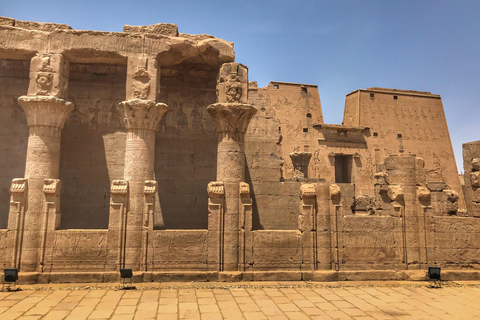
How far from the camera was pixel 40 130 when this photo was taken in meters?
8.35

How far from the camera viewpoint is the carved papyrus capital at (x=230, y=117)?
8.65 metres

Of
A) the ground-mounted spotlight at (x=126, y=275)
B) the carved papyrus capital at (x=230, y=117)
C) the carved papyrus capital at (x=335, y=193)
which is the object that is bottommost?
the ground-mounted spotlight at (x=126, y=275)

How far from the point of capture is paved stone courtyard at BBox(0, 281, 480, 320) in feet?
19.0

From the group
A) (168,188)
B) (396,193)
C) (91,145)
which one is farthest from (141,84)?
(396,193)

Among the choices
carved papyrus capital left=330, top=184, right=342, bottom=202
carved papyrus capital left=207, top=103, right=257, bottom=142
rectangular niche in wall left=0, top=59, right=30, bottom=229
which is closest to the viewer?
carved papyrus capital left=330, top=184, right=342, bottom=202

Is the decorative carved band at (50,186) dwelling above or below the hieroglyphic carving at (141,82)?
below

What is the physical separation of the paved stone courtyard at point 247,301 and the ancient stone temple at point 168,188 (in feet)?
1.77

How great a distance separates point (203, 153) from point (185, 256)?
12.3 ft

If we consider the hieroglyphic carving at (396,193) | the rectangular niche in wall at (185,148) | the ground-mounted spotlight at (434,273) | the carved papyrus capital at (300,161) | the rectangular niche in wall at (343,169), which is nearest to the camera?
the ground-mounted spotlight at (434,273)

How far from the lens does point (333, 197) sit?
8.45m

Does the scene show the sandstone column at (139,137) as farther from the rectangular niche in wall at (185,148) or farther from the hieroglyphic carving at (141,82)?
the rectangular niche in wall at (185,148)

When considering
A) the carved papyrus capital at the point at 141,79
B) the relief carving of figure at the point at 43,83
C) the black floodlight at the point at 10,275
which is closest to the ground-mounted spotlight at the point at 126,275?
the black floodlight at the point at 10,275

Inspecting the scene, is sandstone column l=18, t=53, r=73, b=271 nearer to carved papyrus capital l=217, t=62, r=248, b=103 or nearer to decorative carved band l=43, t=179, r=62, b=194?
decorative carved band l=43, t=179, r=62, b=194

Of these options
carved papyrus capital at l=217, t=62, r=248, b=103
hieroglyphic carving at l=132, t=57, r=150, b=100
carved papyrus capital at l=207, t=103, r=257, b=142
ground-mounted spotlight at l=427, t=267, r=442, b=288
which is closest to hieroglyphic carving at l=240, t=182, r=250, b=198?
carved papyrus capital at l=207, t=103, r=257, b=142
